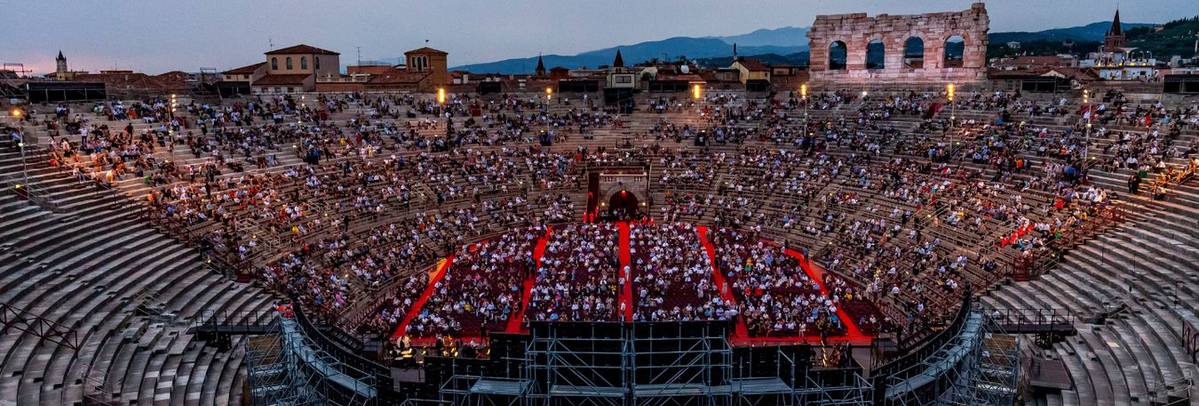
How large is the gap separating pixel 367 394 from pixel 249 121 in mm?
31756

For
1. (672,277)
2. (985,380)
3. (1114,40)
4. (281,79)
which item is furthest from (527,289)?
(1114,40)

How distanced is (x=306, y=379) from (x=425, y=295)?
13.0m

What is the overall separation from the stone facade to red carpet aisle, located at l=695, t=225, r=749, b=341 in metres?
19.5

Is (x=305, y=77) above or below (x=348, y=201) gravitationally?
above

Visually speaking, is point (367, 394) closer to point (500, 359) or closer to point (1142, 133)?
point (500, 359)

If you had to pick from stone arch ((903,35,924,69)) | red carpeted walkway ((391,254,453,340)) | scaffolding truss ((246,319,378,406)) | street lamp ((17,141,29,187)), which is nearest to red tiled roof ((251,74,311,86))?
street lamp ((17,141,29,187))

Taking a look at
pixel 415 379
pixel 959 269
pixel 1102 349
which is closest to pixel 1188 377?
pixel 1102 349

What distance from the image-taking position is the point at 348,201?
42.2 m

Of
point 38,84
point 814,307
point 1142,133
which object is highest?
point 38,84

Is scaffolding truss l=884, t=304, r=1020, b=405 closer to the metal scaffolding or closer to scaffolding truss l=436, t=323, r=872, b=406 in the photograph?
the metal scaffolding

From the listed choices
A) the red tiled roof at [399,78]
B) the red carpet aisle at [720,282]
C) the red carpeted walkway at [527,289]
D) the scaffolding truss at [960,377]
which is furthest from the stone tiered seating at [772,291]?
the red tiled roof at [399,78]

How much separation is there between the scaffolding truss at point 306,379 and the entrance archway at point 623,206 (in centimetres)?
2789

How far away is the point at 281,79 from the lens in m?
70.5

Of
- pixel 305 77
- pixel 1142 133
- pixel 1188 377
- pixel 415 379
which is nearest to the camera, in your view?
pixel 1188 377
